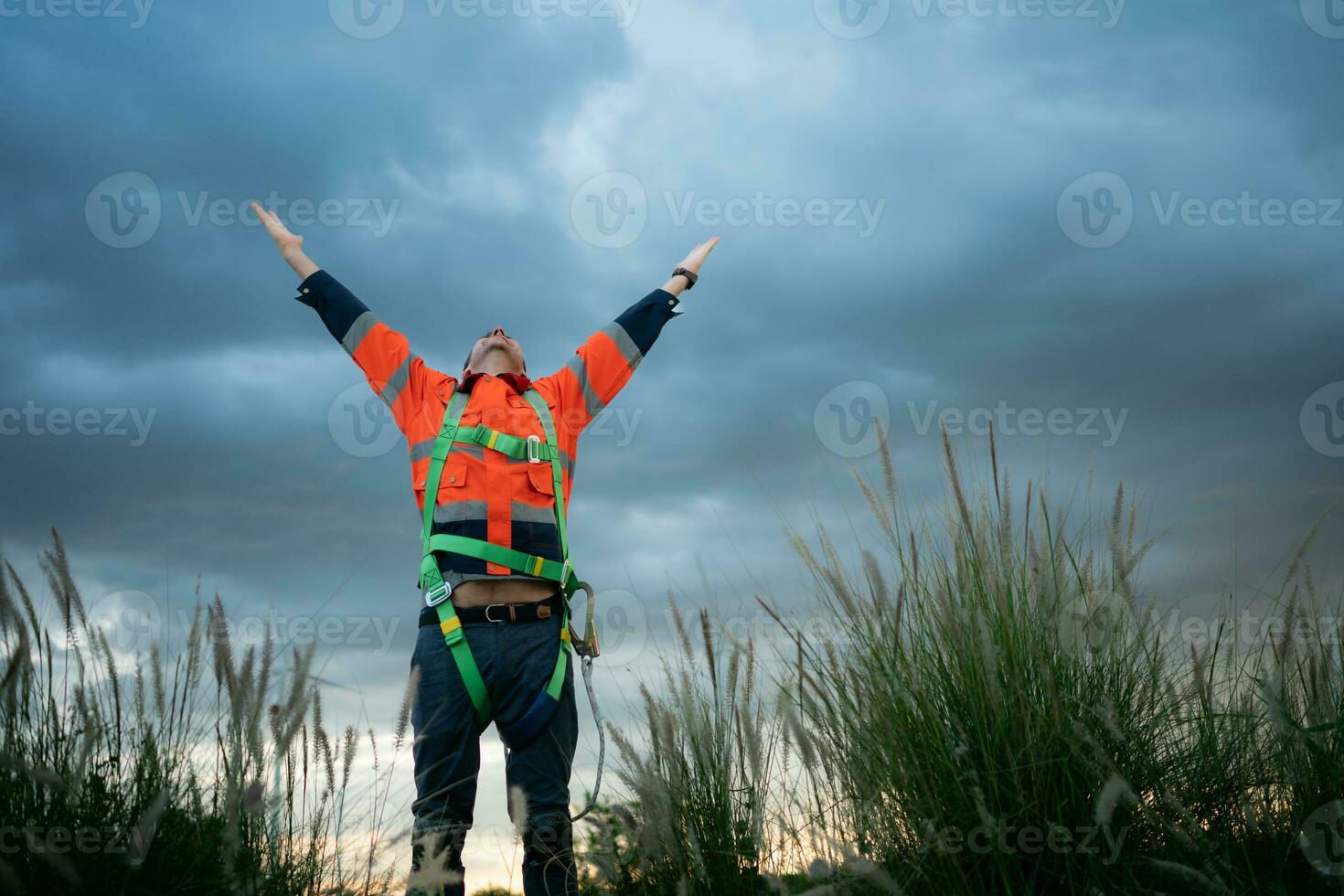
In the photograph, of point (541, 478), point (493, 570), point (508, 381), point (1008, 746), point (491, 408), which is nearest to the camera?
point (1008, 746)

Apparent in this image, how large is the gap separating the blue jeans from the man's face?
1571mm

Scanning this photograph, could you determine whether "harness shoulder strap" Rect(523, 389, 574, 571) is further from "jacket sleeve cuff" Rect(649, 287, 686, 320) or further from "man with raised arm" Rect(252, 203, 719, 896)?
"jacket sleeve cuff" Rect(649, 287, 686, 320)

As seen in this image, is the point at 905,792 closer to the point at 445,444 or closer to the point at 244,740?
the point at 244,740

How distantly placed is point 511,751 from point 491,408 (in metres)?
1.73

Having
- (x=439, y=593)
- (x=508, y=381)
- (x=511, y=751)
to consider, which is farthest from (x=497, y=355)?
(x=511, y=751)

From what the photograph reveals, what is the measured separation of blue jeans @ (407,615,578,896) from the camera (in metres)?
4.45

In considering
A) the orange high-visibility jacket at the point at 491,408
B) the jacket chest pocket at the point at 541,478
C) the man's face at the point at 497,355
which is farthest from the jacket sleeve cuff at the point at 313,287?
the jacket chest pocket at the point at 541,478

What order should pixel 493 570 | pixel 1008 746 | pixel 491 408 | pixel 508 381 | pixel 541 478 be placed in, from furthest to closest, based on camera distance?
1. pixel 508 381
2. pixel 491 408
3. pixel 541 478
4. pixel 493 570
5. pixel 1008 746

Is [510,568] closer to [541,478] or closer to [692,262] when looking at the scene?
[541,478]

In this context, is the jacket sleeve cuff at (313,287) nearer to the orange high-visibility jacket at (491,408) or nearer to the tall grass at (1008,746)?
the orange high-visibility jacket at (491,408)

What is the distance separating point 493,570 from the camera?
4777 millimetres

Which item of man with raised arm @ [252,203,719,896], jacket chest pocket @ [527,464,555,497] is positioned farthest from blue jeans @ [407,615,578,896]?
jacket chest pocket @ [527,464,555,497]

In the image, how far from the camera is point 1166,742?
3.94 meters

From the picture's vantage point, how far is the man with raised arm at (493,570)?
179 inches
